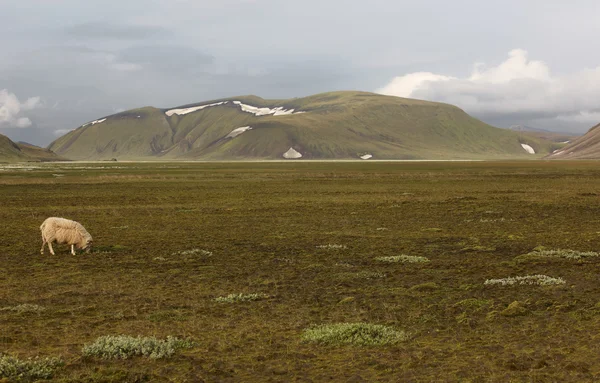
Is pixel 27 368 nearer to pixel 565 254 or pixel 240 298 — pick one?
pixel 240 298

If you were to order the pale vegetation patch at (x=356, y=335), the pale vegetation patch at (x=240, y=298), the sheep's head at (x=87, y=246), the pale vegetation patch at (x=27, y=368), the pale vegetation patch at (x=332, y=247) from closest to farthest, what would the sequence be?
the pale vegetation patch at (x=27, y=368) < the pale vegetation patch at (x=356, y=335) < the pale vegetation patch at (x=240, y=298) < the sheep's head at (x=87, y=246) < the pale vegetation patch at (x=332, y=247)

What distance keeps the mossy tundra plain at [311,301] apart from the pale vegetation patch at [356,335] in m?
0.04

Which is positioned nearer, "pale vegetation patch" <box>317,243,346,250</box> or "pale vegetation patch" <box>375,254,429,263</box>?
"pale vegetation patch" <box>375,254,429,263</box>

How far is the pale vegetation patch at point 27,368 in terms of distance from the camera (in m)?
9.36

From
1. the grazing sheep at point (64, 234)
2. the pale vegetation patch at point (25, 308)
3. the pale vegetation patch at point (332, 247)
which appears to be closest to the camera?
the pale vegetation patch at point (25, 308)

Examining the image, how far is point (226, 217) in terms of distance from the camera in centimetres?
3659

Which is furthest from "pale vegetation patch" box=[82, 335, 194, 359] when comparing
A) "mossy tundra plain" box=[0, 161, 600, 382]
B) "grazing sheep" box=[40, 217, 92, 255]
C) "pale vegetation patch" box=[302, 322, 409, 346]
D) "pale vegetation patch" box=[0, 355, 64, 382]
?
"grazing sheep" box=[40, 217, 92, 255]

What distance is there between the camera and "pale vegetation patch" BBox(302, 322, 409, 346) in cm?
1138

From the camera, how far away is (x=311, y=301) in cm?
1498

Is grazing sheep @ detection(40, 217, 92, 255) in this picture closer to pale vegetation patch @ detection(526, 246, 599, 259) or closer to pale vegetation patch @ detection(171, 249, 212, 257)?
pale vegetation patch @ detection(171, 249, 212, 257)

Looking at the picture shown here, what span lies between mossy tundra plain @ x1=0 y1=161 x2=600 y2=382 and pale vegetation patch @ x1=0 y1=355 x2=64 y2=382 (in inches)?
1.6

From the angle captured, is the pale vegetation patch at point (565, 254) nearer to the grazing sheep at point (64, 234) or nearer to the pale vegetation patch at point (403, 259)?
the pale vegetation patch at point (403, 259)

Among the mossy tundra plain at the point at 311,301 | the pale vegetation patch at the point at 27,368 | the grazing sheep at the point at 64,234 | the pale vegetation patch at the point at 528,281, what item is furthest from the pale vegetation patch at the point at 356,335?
the grazing sheep at the point at 64,234

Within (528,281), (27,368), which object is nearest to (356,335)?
(27,368)
